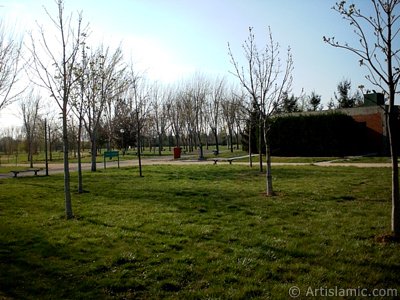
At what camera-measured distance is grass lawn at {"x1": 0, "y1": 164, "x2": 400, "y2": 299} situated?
169 inches

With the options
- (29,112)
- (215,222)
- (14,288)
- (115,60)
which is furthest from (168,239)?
(29,112)

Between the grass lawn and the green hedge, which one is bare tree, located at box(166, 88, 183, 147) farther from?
the grass lawn

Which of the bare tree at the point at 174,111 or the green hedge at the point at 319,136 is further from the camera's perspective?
the bare tree at the point at 174,111

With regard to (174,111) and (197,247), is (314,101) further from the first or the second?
(197,247)

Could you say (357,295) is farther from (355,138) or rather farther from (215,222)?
(355,138)

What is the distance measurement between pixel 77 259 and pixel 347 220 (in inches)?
215

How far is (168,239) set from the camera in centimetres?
628

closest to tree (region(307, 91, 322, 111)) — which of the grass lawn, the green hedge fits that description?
the green hedge

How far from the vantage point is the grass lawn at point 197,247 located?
14.1ft

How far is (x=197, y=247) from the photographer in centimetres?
580

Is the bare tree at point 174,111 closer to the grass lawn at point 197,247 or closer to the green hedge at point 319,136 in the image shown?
the green hedge at point 319,136

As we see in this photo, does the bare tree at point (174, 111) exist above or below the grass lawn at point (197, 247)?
above

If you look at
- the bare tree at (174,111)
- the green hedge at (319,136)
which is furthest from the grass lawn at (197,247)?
the bare tree at (174,111)

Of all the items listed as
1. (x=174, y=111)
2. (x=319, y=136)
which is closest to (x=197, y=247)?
(x=319, y=136)
